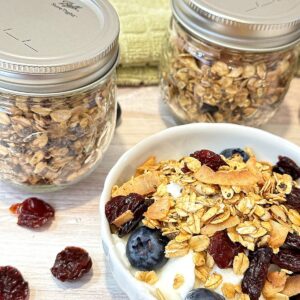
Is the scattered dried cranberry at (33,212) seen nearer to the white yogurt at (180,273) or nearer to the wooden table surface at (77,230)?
the wooden table surface at (77,230)

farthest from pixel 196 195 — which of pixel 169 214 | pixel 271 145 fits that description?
pixel 271 145

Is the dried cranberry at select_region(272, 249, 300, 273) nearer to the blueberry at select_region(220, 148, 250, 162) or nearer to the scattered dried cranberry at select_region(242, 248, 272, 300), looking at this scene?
the scattered dried cranberry at select_region(242, 248, 272, 300)

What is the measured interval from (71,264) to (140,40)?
40 cm

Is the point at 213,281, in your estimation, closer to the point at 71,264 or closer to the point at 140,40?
the point at 71,264

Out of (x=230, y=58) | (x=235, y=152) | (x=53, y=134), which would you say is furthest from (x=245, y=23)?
(x=53, y=134)

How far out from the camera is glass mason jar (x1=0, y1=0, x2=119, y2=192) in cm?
Answer: 63

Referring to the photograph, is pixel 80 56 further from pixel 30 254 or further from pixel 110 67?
pixel 30 254

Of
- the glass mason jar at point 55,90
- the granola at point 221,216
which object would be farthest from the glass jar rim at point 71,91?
the granola at point 221,216

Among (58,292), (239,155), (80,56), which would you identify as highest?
(80,56)

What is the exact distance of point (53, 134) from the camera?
67cm

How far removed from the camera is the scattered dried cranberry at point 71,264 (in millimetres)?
674

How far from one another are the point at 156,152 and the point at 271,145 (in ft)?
0.50

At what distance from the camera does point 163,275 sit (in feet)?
1.99

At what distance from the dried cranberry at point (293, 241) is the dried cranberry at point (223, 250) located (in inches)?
2.1
